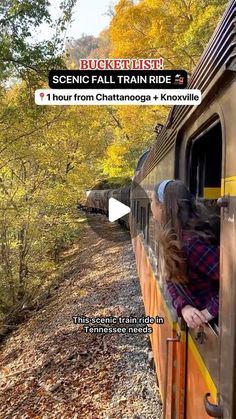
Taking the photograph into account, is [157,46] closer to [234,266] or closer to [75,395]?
[75,395]

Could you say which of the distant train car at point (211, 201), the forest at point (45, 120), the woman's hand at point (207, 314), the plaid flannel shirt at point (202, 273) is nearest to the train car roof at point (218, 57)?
the distant train car at point (211, 201)

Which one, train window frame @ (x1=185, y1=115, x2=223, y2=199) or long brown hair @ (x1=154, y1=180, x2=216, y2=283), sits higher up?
train window frame @ (x1=185, y1=115, x2=223, y2=199)

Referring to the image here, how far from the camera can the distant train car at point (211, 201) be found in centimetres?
130

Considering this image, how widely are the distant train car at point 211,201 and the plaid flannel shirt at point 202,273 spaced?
117 mm

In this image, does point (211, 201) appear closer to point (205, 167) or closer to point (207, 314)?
point (205, 167)

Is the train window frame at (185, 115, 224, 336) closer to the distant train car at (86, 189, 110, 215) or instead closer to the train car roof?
the train car roof

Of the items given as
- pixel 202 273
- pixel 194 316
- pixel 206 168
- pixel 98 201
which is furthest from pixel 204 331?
pixel 98 201

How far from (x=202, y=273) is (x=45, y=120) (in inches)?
376

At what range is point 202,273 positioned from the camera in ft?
5.46

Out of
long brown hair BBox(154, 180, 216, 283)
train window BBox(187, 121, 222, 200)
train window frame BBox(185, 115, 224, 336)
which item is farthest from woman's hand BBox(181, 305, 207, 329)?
train window BBox(187, 121, 222, 200)

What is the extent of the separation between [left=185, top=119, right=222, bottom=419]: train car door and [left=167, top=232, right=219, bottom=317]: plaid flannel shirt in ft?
0.28

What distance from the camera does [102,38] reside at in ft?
77.6

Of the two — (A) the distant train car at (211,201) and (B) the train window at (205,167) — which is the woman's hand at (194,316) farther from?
(B) the train window at (205,167)

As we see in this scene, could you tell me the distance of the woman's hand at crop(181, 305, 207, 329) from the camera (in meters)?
1.65
